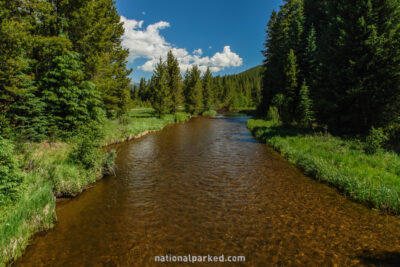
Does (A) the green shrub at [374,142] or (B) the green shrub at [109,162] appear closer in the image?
(A) the green shrub at [374,142]

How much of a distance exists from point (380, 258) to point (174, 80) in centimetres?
4799

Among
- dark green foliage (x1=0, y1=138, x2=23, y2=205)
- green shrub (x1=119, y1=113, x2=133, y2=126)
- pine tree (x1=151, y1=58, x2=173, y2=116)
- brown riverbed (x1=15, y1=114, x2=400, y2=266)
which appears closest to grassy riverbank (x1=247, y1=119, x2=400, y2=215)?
brown riverbed (x1=15, y1=114, x2=400, y2=266)

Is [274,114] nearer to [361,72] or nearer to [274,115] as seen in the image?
[274,115]

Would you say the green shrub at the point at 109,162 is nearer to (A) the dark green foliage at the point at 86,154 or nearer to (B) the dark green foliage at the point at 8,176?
(A) the dark green foliage at the point at 86,154

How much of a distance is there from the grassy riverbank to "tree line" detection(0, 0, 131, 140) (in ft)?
51.0

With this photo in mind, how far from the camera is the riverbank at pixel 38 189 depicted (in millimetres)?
5297

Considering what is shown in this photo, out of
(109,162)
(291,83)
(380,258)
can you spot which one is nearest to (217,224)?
(380,258)

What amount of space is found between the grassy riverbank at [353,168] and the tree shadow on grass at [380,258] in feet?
8.88

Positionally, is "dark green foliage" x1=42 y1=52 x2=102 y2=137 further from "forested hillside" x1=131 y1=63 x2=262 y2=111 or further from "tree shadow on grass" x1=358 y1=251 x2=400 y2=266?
"forested hillside" x1=131 y1=63 x2=262 y2=111

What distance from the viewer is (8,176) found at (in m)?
5.62

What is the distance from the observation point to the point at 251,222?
721 cm

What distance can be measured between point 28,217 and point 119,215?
2849 mm

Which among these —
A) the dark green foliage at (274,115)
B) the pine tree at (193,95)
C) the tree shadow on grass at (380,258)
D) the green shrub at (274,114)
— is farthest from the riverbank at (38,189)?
the pine tree at (193,95)

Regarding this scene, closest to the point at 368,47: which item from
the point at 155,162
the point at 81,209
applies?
the point at 155,162
